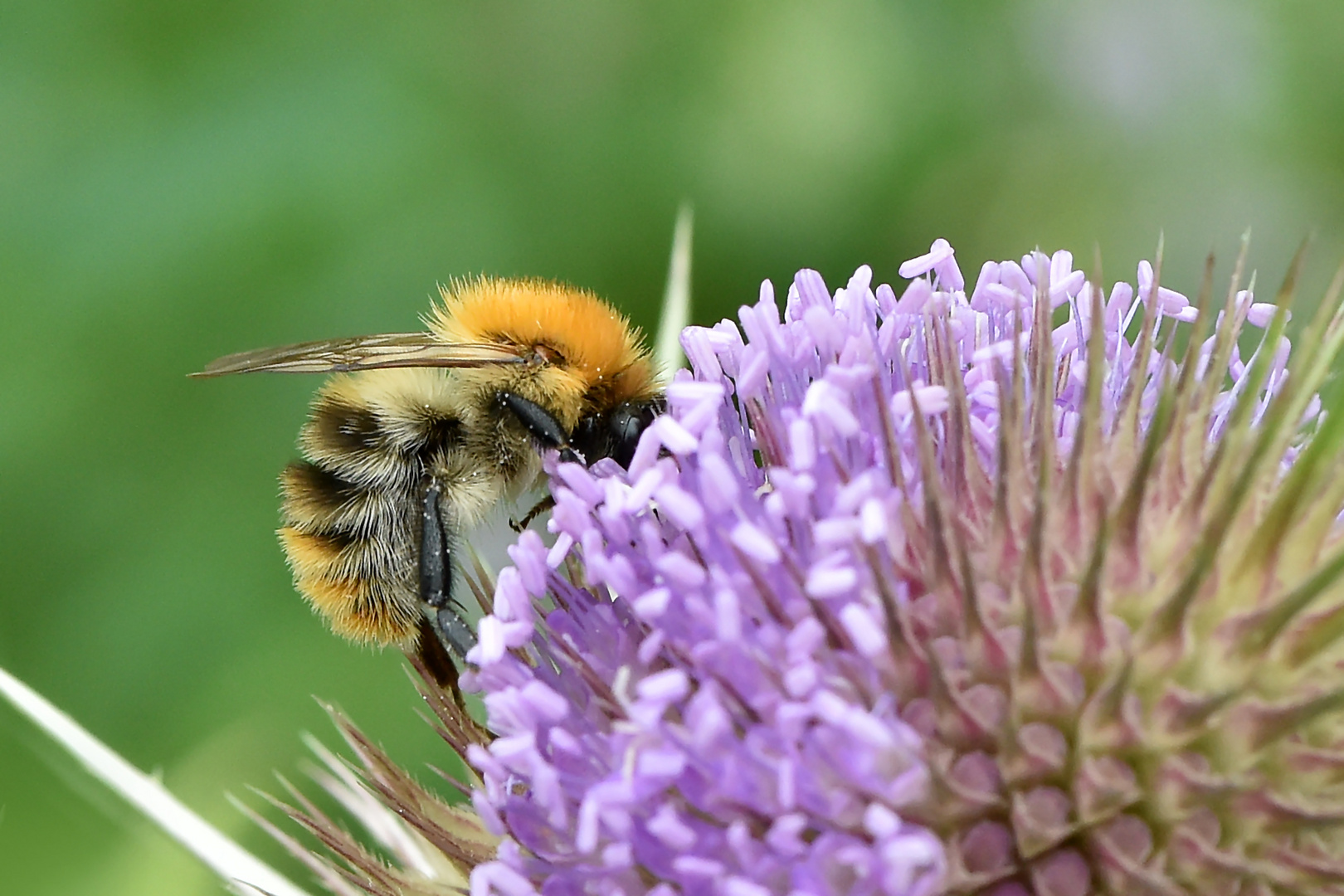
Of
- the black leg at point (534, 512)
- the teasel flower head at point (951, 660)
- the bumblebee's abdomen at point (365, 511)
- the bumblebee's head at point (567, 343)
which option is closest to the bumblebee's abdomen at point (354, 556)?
the bumblebee's abdomen at point (365, 511)

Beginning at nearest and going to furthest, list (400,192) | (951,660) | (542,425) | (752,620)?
(951,660)
(752,620)
(542,425)
(400,192)

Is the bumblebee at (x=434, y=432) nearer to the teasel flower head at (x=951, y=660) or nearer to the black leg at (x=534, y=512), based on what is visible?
the black leg at (x=534, y=512)

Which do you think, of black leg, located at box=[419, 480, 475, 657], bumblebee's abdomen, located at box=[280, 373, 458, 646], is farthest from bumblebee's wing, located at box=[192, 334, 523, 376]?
black leg, located at box=[419, 480, 475, 657]

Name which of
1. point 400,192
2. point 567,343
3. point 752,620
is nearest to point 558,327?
point 567,343

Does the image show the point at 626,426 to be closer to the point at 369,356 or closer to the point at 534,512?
the point at 534,512

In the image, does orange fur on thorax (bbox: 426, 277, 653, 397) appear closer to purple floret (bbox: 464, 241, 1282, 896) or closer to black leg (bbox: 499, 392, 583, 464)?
black leg (bbox: 499, 392, 583, 464)

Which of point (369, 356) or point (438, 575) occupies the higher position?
point (369, 356)

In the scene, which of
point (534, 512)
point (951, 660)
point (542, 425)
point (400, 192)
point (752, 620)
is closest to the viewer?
point (951, 660)

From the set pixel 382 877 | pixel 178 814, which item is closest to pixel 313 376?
pixel 178 814
